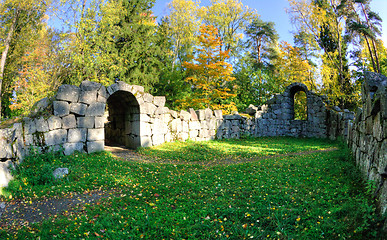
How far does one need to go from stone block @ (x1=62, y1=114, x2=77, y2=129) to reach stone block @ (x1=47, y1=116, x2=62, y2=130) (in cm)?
14

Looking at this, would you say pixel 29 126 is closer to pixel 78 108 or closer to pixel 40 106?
pixel 40 106

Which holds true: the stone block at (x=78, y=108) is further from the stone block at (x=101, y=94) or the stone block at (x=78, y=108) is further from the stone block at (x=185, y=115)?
the stone block at (x=185, y=115)

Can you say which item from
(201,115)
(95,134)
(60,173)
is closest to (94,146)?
(95,134)

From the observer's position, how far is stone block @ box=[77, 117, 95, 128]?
8.16 metres

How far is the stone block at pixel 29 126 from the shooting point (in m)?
6.68

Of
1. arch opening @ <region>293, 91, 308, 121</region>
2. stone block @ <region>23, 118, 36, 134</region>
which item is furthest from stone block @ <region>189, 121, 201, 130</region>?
arch opening @ <region>293, 91, 308, 121</region>

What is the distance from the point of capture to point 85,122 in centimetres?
830

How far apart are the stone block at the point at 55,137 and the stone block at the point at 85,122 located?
0.55m

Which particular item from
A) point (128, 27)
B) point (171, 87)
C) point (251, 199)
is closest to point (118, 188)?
point (251, 199)

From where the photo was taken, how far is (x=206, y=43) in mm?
15367

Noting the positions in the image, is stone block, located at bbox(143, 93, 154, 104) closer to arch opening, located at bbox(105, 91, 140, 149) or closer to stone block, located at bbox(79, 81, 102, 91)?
arch opening, located at bbox(105, 91, 140, 149)

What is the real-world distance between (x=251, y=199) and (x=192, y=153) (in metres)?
5.36

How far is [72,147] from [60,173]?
6.81ft

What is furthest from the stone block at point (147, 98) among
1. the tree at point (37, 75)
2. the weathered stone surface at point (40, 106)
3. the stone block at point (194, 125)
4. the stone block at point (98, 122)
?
the tree at point (37, 75)
